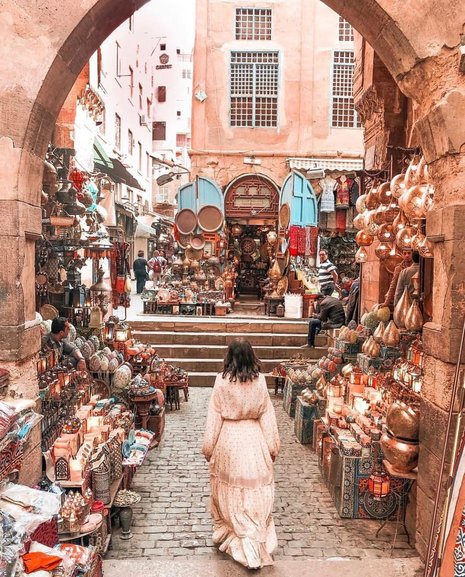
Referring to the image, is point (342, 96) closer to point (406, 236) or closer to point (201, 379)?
point (201, 379)

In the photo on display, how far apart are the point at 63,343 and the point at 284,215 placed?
9.68 m

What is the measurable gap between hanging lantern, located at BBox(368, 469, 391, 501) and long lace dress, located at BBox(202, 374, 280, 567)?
1219 millimetres

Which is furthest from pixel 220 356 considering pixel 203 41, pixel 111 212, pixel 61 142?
pixel 203 41

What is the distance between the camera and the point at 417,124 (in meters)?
3.78

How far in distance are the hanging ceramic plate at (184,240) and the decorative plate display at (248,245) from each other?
5.16 m

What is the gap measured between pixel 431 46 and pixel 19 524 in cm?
400

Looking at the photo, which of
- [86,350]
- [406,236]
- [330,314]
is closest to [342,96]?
[330,314]

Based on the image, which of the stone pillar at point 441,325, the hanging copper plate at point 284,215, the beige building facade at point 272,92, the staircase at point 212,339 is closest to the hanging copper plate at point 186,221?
the beige building facade at point 272,92

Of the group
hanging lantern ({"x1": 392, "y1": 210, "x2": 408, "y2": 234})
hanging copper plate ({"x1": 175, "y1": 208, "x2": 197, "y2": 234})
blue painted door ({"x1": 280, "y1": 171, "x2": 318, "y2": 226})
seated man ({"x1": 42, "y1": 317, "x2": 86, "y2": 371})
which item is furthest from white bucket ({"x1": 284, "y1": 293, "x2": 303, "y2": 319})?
seated man ({"x1": 42, "y1": 317, "x2": 86, "y2": 371})

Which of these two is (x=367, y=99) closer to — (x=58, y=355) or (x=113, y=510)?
(x=58, y=355)

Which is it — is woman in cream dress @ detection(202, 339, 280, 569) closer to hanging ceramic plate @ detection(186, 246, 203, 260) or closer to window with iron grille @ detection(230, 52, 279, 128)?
hanging ceramic plate @ detection(186, 246, 203, 260)

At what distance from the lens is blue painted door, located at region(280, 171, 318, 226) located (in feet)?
46.3

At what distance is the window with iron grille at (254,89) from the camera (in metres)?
16.2

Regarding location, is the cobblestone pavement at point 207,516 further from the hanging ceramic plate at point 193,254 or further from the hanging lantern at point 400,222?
the hanging ceramic plate at point 193,254
